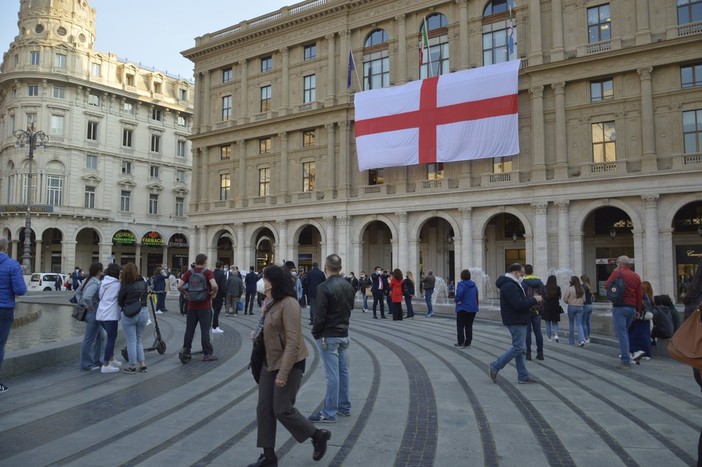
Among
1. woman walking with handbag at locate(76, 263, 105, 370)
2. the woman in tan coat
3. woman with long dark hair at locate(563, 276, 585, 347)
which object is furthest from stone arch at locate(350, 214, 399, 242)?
the woman in tan coat

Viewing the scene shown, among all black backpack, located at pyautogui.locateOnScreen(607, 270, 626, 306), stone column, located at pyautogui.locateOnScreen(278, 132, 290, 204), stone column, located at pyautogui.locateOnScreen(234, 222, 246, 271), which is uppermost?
stone column, located at pyautogui.locateOnScreen(278, 132, 290, 204)

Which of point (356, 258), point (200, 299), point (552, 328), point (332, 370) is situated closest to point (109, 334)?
point (200, 299)

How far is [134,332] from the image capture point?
30.3ft

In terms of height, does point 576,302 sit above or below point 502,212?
below

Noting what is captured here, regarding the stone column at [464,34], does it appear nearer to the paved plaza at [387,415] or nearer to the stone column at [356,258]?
the stone column at [356,258]

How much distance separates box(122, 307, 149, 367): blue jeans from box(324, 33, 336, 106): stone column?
31.6m

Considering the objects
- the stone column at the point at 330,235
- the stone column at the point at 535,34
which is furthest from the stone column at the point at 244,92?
the stone column at the point at 535,34

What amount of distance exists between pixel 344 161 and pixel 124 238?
1202 inches

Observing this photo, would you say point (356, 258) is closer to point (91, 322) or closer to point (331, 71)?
point (331, 71)

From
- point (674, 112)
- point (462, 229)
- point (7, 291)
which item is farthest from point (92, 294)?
point (674, 112)

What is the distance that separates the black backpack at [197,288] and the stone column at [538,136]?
82.8 ft

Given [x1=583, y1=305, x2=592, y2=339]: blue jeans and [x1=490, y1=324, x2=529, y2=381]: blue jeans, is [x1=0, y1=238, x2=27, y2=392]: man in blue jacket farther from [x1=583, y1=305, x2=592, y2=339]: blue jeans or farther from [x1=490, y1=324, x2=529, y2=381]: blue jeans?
[x1=583, y1=305, x2=592, y2=339]: blue jeans

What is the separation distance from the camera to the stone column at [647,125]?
28.2m

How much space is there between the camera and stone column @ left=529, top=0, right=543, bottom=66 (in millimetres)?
31547
